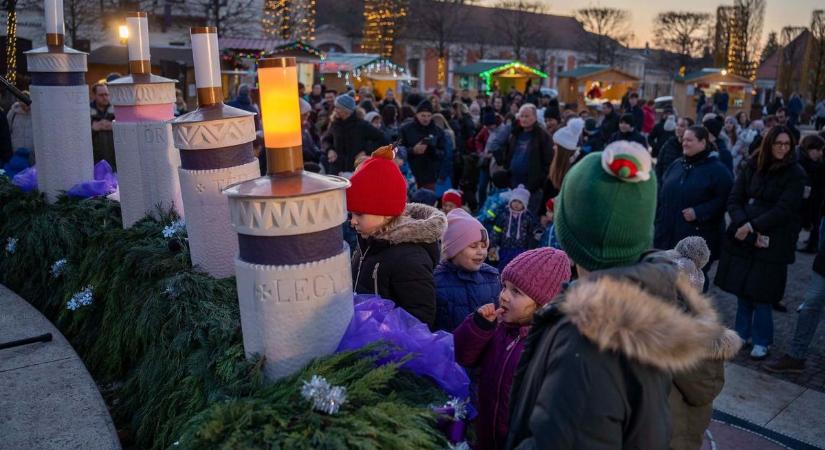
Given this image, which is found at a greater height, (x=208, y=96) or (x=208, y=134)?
(x=208, y=96)

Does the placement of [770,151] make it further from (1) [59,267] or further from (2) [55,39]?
(2) [55,39]

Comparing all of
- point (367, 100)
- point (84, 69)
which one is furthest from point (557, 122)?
point (84, 69)

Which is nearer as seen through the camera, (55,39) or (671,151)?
(55,39)

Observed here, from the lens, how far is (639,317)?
5.43 feet

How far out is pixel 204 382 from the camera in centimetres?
256

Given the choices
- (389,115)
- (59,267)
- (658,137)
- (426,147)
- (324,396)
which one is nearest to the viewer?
(324,396)

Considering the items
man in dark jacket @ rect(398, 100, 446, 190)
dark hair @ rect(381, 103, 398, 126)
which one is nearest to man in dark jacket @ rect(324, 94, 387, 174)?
man in dark jacket @ rect(398, 100, 446, 190)

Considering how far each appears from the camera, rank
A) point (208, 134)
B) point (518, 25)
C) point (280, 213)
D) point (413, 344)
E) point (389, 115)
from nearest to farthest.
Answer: point (280, 213)
point (413, 344)
point (208, 134)
point (389, 115)
point (518, 25)

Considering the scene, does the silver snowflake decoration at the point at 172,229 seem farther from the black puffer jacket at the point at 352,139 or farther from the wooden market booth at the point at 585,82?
the wooden market booth at the point at 585,82

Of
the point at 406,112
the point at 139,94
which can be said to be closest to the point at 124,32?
the point at 139,94

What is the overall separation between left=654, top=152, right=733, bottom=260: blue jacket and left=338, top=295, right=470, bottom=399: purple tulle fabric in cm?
447

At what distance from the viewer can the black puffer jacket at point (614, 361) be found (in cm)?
164

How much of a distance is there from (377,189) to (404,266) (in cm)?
37

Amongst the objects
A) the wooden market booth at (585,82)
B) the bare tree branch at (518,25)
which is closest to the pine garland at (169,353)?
the wooden market booth at (585,82)
